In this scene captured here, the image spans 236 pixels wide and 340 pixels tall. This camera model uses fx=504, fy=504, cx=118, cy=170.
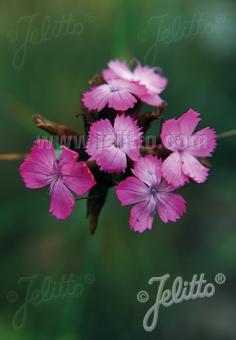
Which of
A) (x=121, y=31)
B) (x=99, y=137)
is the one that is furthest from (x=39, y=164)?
(x=121, y=31)

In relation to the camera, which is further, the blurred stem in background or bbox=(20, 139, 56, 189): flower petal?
the blurred stem in background

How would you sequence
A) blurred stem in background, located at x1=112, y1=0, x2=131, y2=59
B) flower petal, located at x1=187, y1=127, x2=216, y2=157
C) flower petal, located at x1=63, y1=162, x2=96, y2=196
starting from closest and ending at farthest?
flower petal, located at x1=63, y1=162, x2=96, y2=196, flower petal, located at x1=187, y1=127, x2=216, y2=157, blurred stem in background, located at x1=112, y1=0, x2=131, y2=59

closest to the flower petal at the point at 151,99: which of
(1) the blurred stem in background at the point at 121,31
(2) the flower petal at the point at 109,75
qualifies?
(2) the flower petal at the point at 109,75

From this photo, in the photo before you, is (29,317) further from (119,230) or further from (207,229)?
(207,229)

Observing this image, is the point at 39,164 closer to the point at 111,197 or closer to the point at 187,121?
the point at 187,121

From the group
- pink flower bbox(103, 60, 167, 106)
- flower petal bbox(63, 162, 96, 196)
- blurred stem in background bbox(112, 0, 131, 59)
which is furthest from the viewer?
blurred stem in background bbox(112, 0, 131, 59)

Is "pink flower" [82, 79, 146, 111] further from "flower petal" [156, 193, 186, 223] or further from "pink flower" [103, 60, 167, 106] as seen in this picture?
"flower petal" [156, 193, 186, 223]

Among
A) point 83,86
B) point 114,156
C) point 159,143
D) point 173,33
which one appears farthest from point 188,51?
point 114,156

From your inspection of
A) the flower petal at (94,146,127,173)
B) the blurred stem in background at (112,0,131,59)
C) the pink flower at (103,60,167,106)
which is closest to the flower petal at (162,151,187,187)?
the flower petal at (94,146,127,173)
